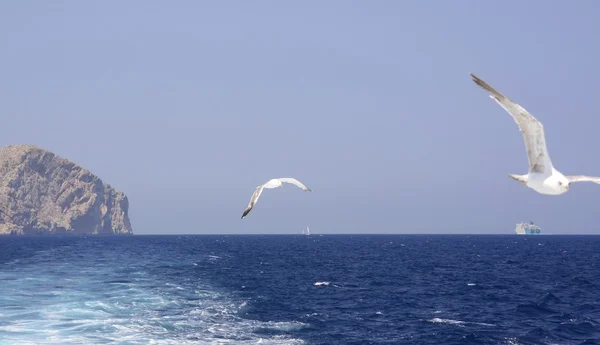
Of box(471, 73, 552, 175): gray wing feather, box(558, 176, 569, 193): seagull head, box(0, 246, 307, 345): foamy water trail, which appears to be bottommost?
box(0, 246, 307, 345): foamy water trail

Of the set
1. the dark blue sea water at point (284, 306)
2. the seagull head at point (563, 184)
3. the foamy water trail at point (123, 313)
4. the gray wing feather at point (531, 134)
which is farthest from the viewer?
the dark blue sea water at point (284, 306)

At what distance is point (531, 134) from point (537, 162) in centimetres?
67

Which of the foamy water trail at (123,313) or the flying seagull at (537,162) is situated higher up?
the flying seagull at (537,162)

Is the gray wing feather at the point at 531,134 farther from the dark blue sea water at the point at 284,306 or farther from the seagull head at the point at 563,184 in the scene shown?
the dark blue sea water at the point at 284,306

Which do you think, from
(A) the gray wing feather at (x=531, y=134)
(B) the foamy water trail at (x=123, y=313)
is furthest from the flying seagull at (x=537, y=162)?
(B) the foamy water trail at (x=123, y=313)

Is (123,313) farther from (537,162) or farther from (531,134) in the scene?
(531,134)

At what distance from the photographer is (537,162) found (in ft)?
42.5

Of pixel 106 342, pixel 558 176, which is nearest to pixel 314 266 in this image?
pixel 106 342

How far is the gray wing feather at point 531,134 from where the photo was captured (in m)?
12.2

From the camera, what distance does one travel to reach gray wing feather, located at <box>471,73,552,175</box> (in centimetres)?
1220

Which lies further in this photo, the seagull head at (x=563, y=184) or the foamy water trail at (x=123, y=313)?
the foamy water trail at (x=123, y=313)

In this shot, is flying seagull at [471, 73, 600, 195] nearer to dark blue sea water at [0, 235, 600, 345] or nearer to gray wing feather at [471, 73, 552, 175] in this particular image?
gray wing feather at [471, 73, 552, 175]

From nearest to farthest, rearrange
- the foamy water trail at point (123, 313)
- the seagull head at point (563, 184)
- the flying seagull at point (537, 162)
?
the flying seagull at point (537, 162) → the seagull head at point (563, 184) → the foamy water trail at point (123, 313)

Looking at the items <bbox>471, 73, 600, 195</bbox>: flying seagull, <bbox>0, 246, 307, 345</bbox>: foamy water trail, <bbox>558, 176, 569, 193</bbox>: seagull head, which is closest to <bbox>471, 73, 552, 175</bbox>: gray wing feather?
<bbox>471, 73, 600, 195</bbox>: flying seagull
